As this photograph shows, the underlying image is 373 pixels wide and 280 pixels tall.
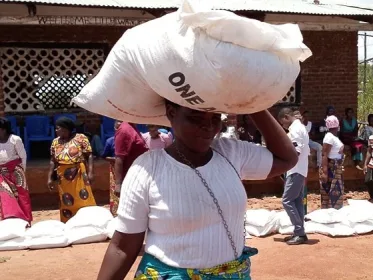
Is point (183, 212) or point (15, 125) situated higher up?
point (183, 212)

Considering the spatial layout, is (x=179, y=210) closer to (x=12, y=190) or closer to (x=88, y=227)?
(x=88, y=227)

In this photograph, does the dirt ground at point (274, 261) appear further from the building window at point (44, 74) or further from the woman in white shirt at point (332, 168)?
the building window at point (44, 74)

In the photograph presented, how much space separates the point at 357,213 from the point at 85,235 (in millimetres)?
3168

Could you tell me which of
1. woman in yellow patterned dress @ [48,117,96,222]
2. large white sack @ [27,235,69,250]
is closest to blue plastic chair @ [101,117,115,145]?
woman in yellow patterned dress @ [48,117,96,222]

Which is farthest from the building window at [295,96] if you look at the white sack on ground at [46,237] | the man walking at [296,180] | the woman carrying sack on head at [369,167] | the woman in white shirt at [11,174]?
the white sack on ground at [46,237]

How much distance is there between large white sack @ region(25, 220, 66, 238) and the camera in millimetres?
6703

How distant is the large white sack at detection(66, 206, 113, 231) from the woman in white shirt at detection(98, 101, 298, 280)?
4.78 metres

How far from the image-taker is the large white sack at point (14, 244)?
6.56m

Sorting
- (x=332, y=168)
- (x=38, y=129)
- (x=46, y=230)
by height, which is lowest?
(x=46, y=230)

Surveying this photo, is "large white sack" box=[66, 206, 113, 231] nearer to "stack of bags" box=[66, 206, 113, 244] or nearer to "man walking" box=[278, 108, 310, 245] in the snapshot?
"stack of bags" box=[66, 206, 113, 244]

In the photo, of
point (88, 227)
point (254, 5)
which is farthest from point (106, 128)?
point (88, 227)

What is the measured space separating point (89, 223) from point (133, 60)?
4.89 meters

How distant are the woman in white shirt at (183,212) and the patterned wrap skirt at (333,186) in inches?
238

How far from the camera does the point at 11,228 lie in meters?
6.69
